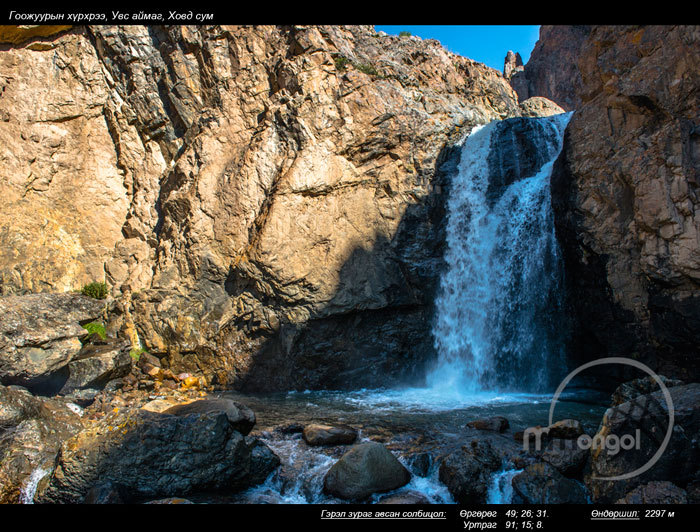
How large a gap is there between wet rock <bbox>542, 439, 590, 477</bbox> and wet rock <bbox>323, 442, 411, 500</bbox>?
2.30 meters

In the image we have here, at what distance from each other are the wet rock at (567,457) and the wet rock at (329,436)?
363 cm

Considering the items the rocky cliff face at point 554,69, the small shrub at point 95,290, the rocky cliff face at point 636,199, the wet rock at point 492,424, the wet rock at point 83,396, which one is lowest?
the wet rock at point 83,396

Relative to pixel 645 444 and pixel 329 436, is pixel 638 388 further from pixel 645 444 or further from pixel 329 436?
pixel 329 436

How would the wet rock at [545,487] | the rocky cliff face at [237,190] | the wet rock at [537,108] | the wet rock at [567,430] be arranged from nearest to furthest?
the wet rock at [545,487], the wet rock at [567,430], the rocky cliff face at [237,190], the wet rock at [537,108]

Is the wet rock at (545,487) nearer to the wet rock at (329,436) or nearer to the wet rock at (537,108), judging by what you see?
the wet rock at (329,436)

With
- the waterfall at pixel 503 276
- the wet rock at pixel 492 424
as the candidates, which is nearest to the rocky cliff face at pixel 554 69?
the waterfall at pixel 503 276

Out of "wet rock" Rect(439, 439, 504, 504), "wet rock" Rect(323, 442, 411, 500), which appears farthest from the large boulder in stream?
A: "wet rock" Rect(439, 439, 504, 504)

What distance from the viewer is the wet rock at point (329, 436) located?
26.7ft

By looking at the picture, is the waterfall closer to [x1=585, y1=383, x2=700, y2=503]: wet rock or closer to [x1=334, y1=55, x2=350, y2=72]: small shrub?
[x1=334, y1=55, x2=350, y2=72]: small shrub

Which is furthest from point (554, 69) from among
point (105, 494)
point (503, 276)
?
point (105, 494)

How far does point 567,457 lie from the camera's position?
628cm

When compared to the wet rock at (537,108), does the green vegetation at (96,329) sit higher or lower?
lower

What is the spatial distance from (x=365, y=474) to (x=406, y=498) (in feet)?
2.29

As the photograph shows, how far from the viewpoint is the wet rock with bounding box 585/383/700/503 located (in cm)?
535
